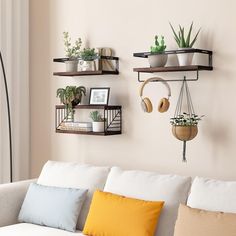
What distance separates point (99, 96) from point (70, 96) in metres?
0.23

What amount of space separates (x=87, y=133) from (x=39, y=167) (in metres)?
0.84

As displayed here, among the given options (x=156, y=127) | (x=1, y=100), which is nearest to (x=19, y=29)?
(x=1, y=100)

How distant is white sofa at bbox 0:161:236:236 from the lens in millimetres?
3006

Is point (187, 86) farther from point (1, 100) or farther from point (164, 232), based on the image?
point (1, 100)

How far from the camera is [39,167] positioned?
4.64 m

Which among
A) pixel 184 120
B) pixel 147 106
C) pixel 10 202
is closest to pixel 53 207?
pixel 10 202

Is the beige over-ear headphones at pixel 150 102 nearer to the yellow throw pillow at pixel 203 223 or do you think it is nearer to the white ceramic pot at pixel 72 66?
the white ceramic pot at pixel 72 66

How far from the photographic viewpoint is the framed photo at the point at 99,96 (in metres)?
4.05

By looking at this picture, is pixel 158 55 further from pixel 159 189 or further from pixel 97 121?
pixel 159 189

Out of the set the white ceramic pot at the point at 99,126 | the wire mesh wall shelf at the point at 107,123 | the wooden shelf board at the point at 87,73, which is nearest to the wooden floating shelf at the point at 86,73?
the wooden shelf board at the point at 87,73

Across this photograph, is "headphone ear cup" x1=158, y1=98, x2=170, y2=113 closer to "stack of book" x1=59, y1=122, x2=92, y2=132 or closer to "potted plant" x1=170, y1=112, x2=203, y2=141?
"potted plant" x1=170, y1=112, x2=203, y2=141

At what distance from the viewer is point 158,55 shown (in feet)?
11.8

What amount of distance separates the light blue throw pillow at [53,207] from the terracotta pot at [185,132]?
2.42ft

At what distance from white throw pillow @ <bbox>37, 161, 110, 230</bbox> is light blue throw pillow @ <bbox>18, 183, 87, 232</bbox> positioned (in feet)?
0.25
